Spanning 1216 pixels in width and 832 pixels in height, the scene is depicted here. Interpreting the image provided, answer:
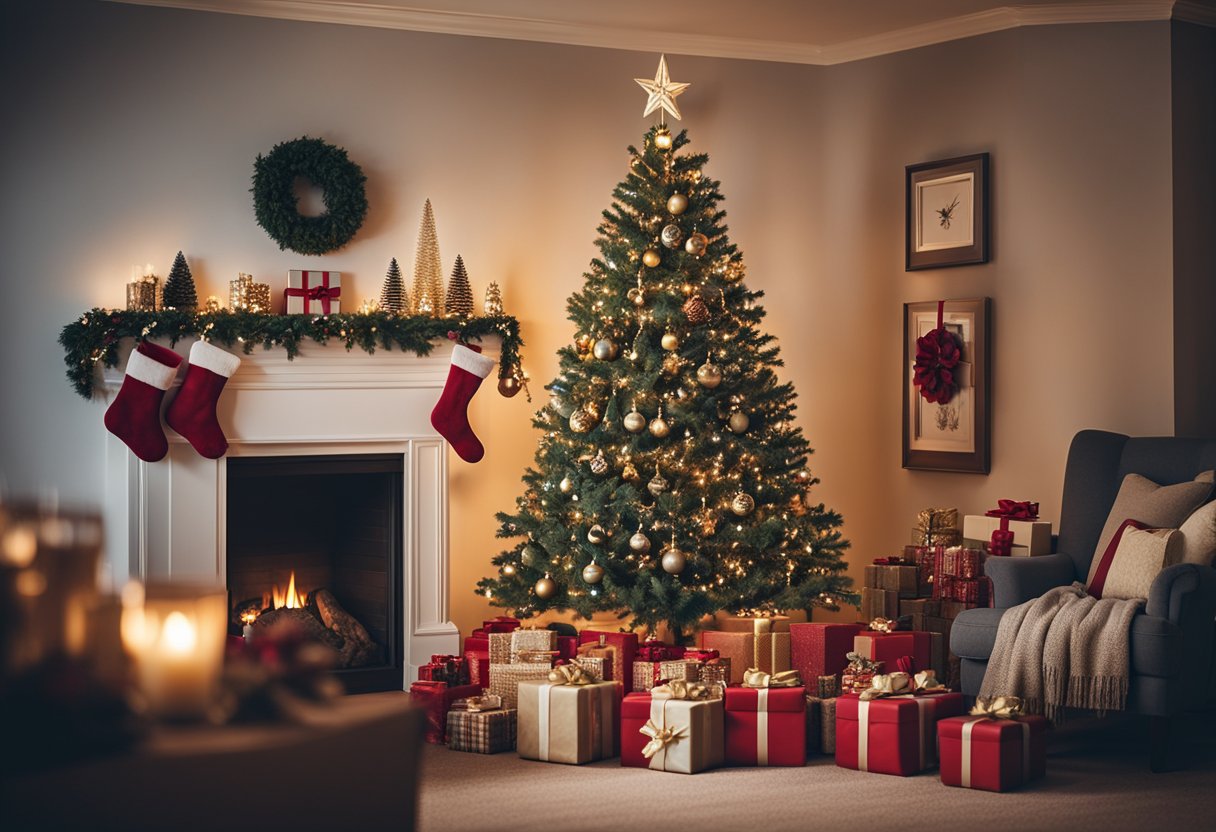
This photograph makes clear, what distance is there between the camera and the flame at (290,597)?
553 cm

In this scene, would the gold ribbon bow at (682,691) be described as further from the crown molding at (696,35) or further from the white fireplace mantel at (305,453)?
the crown molding at (696,35)

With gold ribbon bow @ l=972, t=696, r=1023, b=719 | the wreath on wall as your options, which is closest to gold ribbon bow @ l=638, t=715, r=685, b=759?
gold ribbon bow @ l=972, t=696, r=1023, b=719

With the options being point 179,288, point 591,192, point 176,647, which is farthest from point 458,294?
point 176,647

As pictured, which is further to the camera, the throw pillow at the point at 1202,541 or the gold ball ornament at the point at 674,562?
the gold ball ornament at the point at 674,562

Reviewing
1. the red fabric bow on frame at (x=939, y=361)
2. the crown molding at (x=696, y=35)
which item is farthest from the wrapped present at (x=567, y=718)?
the crown molding at (x=696, y=35)

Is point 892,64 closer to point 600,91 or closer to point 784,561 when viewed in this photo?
point 600,91

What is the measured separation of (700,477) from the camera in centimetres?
480

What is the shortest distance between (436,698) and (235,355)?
Result: 1579 millimetres

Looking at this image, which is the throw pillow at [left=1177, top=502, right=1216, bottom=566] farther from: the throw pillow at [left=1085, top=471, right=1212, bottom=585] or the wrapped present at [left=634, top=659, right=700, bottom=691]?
the wrapped present at [left=634, top=659, right=700, bottom=691]

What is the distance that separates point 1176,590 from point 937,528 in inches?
58.6

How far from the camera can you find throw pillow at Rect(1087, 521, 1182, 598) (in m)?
4.28

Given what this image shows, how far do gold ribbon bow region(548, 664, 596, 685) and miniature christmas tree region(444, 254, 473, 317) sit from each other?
1.76 meters

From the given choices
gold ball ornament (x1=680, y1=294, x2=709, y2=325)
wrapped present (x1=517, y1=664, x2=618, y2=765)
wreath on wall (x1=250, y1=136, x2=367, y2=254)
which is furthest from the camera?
wreath on wall (x1=250, y1=136, x2=367, y2=254)

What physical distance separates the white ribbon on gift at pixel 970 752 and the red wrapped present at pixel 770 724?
21.0 inches
